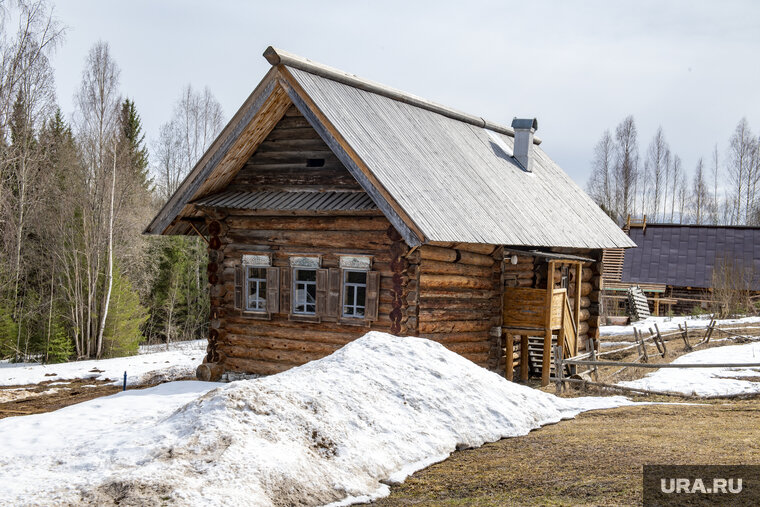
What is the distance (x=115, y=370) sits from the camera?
19625mm

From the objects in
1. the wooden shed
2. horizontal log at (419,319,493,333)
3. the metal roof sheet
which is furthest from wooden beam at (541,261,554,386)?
the wooden shed

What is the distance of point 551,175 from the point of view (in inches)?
Result: 853

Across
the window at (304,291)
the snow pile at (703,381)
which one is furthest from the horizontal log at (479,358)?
the window at (304,291)

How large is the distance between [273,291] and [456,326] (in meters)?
3.65

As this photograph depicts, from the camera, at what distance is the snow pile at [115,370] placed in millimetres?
17828

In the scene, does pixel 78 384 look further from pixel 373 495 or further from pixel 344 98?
pixel 373 495

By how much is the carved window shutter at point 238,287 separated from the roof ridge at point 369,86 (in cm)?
415

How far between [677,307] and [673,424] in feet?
95.7

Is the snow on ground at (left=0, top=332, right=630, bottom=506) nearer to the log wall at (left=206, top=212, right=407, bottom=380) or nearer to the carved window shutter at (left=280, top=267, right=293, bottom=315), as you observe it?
the log wall at (left=206, top=212, right=407, bottom=380)

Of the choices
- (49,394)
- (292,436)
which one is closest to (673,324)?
(49,394)

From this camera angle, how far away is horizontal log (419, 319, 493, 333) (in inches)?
524

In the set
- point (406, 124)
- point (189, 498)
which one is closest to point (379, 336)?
point (189, 498)

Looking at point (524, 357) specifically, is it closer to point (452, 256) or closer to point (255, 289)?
point (452, 256)

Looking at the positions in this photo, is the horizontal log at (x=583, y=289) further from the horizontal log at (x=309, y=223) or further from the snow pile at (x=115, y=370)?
the snow pile at (x=115, y=370)
